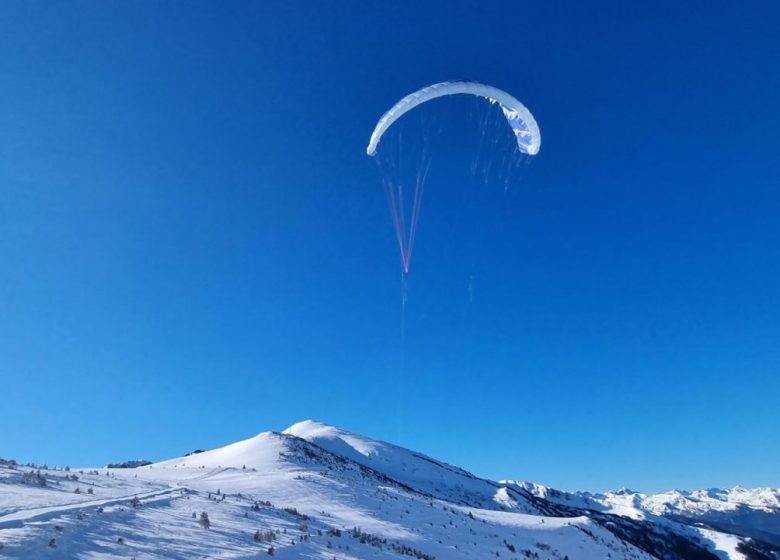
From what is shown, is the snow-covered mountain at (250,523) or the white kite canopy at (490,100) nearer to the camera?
the snow-covered mountain at (250,523)

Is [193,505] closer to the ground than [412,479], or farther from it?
closer to the ground

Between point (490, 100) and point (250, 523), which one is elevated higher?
point (490, 100)

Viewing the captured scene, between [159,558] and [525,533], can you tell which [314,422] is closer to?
[525,533]

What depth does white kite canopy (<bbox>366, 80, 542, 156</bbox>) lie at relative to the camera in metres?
25.9

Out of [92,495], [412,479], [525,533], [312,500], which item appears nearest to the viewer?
[92,495]

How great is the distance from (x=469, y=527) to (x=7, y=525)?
19.8 metres

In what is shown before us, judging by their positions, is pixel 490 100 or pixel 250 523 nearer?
pixel 250 523

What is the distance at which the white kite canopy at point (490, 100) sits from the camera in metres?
25.9

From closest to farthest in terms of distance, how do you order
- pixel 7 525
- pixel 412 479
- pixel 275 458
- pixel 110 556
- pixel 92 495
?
pixel 110 556
pixel 7 525
pixel 92 495
pixel 275 458
pixel 412 479

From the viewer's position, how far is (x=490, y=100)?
27.6m

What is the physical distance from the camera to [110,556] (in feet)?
28.5

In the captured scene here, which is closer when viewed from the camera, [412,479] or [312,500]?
[312,500]

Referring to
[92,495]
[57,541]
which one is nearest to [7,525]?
[57,541]

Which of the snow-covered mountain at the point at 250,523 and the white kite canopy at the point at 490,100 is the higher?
the white kite canopy at the point at 490,100
